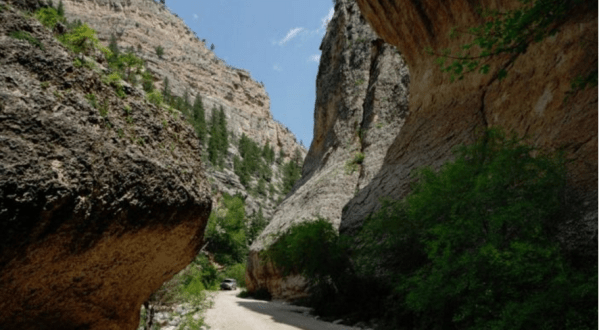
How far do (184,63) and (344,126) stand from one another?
268 ft

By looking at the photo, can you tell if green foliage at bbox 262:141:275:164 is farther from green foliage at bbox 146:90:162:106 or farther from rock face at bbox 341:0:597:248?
green foliage at bbox 146:90:162:106

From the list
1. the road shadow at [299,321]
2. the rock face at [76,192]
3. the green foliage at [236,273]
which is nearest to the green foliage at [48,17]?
the rock face at [76,192]

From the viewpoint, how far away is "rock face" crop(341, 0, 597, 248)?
7.64 m

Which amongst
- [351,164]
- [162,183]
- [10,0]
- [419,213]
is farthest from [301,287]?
[10,0]

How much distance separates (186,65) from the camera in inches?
3777

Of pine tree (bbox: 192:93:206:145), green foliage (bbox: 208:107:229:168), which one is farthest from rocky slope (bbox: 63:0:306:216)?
pine tree (bbox: 192:93:206:145)

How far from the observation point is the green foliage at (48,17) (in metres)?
3.86

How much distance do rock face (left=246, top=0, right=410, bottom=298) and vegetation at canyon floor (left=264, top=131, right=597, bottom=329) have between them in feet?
31.1

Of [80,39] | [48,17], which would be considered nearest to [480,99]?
[80,39]

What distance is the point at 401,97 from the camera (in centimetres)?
2206

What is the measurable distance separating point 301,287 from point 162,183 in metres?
15.4

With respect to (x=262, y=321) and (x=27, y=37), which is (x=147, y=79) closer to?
(x=27, y=37)

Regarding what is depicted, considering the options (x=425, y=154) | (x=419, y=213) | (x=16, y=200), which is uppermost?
(x=425, y=154)

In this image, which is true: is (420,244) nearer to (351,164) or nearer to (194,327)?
(194,327)
